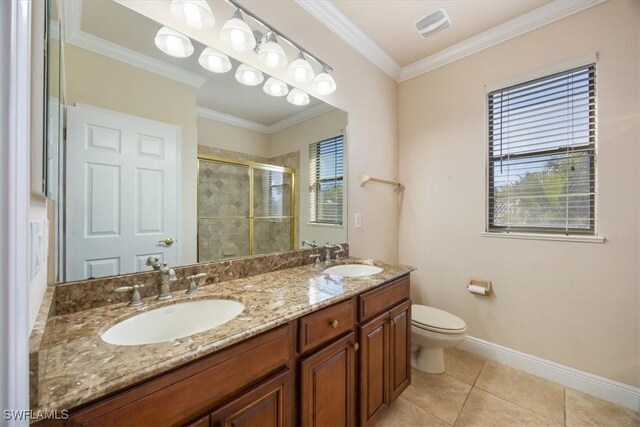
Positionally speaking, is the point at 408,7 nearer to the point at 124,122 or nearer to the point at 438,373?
the point at 124,122

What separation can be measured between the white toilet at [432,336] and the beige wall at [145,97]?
158 cm

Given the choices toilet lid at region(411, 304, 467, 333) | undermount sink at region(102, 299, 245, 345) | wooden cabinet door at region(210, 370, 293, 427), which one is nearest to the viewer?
wooden cabinet door at region(210, 370, 293, 427)

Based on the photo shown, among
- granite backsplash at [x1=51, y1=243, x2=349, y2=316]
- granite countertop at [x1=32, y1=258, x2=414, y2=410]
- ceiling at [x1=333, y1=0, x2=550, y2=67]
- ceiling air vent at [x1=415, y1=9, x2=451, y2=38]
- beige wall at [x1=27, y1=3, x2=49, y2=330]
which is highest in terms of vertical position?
ceiling at [x1=333, y1=0, x2=550, y2=67]

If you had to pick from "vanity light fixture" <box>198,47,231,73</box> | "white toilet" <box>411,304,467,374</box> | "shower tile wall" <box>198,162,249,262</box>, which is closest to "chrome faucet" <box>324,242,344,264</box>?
"shower tile wall" <box>198,162,249,262</box>

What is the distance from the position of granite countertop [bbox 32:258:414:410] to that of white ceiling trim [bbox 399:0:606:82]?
2.16 meters

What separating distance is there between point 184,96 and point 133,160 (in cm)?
40

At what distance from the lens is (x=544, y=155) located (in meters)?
1.85

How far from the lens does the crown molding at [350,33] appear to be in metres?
1.72

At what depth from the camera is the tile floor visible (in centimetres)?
147

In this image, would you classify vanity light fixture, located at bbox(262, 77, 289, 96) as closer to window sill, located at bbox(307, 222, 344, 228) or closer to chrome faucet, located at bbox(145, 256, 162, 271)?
window sill, located at bbox(307, 222, 344, 228)

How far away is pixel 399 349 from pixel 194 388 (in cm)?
122

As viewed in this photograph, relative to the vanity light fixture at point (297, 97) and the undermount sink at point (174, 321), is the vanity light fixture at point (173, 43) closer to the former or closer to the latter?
the vanity light fixture at point (297, 97)

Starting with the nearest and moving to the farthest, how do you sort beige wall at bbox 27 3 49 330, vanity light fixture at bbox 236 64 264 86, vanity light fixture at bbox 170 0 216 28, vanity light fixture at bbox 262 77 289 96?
beige wall at bbox 27 3 49 330, vanity light fixture at bbox 170 0 216 28, vanity light fixture at bbox 236 64 264 86, vanity light fixture at bbox 262 77 289 96

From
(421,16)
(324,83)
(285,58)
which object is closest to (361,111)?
(324,83)
